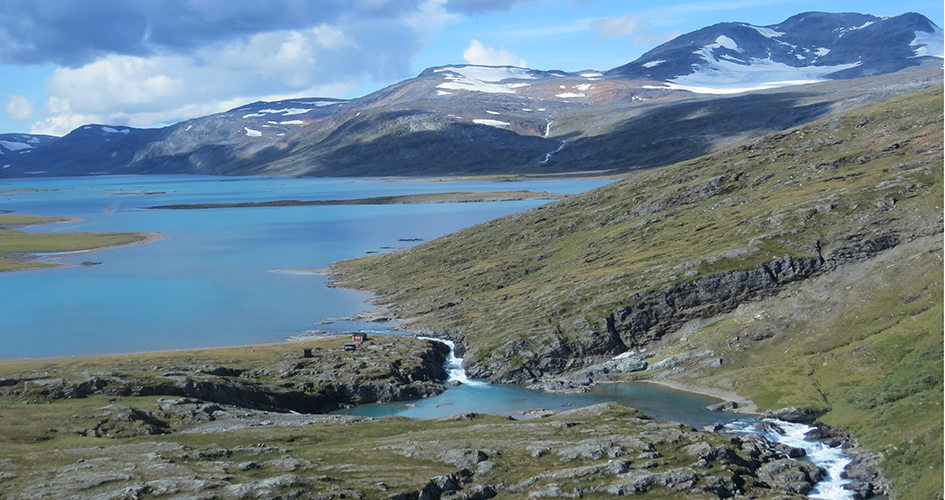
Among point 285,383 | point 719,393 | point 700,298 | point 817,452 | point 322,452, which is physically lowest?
point 719,393

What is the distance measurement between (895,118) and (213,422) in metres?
129

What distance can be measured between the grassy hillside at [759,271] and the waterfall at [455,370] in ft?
6.59

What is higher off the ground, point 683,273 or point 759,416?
point 683,273

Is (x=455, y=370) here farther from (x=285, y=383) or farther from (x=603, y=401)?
(x=603, y=401)

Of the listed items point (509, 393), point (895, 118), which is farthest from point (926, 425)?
point (895, 118)

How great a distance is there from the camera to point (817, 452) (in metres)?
63.2

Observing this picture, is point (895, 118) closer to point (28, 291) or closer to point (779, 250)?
point (779, 250)

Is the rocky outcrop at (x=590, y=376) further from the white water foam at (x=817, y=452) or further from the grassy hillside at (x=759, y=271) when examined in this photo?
the white water foam at (x=817, y=452)

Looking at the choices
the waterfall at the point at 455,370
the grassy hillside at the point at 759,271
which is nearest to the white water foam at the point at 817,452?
the grassy hillside at the point at 759,271

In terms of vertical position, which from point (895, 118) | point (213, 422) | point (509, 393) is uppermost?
point (895, 118)

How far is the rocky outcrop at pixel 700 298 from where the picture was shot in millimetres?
98875

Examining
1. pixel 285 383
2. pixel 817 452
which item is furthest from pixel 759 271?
pixel 285 383

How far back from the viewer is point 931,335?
2840 inches

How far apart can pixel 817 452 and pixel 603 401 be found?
22902 millimetres
